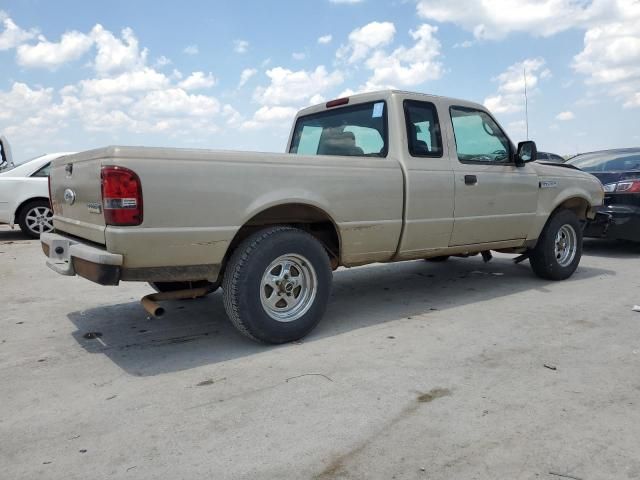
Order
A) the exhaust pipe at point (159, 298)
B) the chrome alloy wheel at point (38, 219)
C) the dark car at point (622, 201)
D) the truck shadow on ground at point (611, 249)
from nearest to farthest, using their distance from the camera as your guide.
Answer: the exhaust pipe at point (159, 298), the dark car at point (622, 201), the truck shadow on ground at point (611, 249), the chrome alloy wheel at point (38, 219)

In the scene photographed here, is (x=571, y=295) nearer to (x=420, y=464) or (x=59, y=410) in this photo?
(x=420, y=464)

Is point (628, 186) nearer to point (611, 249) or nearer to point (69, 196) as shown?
point (611, 249)

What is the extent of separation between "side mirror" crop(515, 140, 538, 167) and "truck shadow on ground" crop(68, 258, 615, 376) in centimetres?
133

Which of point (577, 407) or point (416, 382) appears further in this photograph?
point (416, 382)

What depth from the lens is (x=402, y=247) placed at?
4.44 meters

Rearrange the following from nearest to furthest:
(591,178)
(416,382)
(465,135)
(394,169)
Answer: (416,382), (394,169), (465,135), (591,178)

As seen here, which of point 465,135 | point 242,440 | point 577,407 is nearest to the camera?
point 242,440

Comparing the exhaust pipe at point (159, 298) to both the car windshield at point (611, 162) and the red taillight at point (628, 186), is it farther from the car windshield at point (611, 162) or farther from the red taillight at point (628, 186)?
the car windshield at point (611, 162)

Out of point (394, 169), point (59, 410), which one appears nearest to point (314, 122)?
point (394, 169)

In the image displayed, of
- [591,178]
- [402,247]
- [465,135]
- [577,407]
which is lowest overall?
[577,407]

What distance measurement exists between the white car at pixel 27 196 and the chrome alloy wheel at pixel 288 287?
22.1 feet

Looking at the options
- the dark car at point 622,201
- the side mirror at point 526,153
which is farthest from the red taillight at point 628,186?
the side mirror at point 526,153

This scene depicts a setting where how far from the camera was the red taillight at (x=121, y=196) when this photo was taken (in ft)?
9.96

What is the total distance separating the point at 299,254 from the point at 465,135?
223 centimetres
